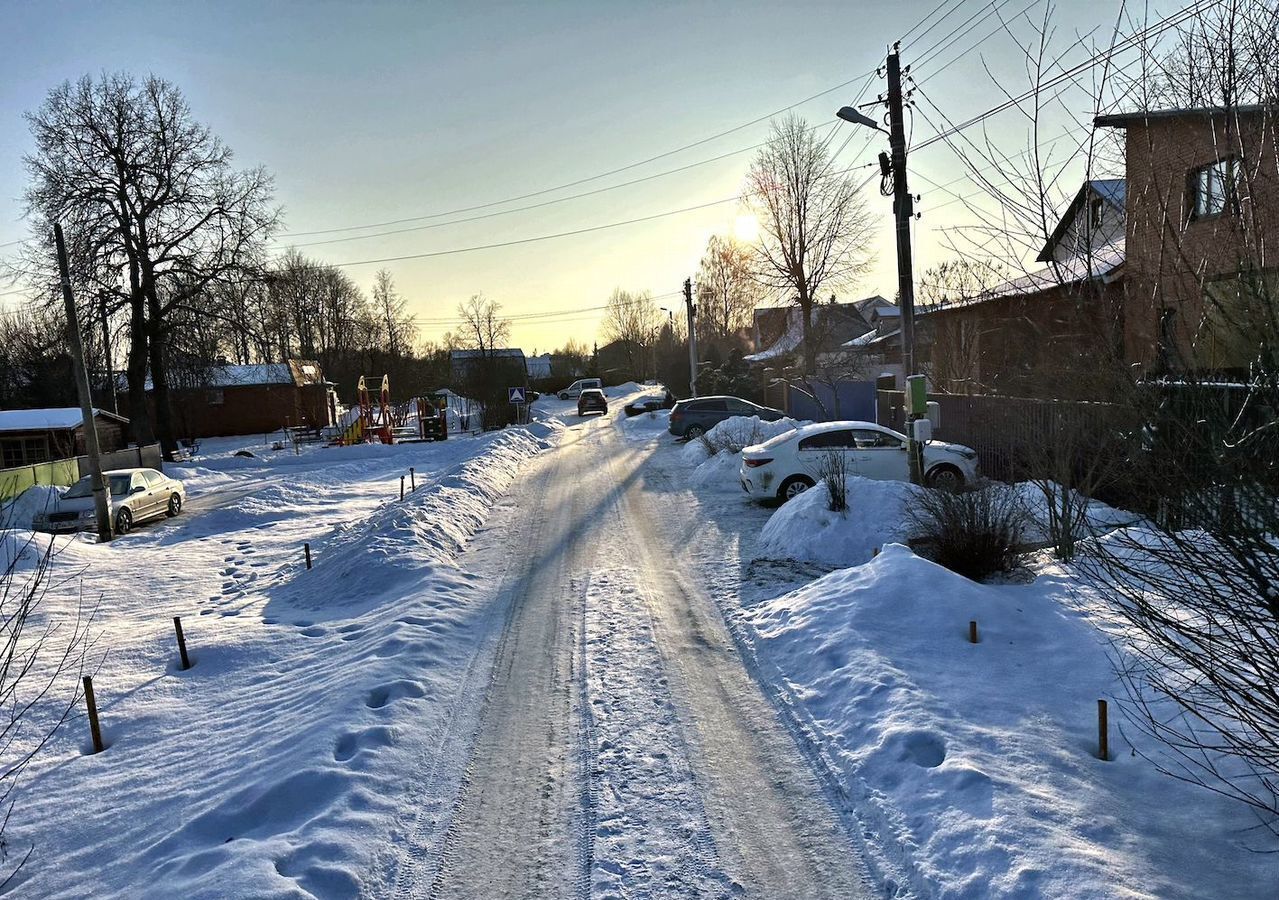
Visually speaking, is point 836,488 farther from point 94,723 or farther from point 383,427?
point 383,427

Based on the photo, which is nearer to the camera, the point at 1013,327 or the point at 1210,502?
the point at 1210,502

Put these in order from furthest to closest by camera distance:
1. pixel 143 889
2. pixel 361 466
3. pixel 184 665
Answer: pixel 361 466, pixel 184 665, pixel 143 889

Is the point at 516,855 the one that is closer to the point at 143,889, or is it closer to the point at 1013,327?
the point at 143,889

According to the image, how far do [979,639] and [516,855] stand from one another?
4249mm

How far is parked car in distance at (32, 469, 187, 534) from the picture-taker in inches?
663

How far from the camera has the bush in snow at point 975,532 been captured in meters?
8.10

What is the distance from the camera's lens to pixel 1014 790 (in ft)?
13.3

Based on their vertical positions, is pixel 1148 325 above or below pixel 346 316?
below

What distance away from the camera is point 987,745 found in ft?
15.0

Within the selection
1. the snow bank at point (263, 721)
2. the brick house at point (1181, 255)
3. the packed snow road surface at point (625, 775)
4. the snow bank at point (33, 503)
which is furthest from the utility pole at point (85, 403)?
the brick house at point (1181, 255)

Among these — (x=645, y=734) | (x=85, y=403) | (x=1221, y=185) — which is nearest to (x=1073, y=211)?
(x=1221, y=185)

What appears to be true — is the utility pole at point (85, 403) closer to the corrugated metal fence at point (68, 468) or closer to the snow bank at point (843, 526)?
the corrugated metal fence at point (68, 468)

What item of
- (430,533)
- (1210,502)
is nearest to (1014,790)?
(1210,502)

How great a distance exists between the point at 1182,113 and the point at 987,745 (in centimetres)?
391
